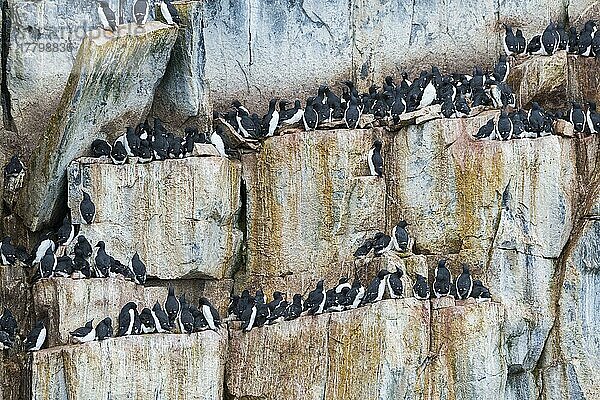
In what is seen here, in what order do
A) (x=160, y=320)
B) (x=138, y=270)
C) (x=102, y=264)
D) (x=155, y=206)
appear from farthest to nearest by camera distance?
1. (x=155, y=206)
2. (x=138, y=270)
3. (x=102, y=264)
4. (x=160, y=320)

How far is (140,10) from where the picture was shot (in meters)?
22.6

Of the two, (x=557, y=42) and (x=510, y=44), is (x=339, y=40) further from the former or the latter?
(x=557, y=42)

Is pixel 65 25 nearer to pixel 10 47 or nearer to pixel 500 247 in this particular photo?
pixel 10 47

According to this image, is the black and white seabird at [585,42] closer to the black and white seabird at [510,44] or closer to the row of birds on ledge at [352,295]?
the black and white seabird at [510,44]

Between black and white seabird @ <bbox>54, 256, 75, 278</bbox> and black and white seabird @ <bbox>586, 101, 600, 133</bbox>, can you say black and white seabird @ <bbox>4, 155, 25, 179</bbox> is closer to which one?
black and white seabird @ <bbox>54, 256, 75, 278</bbox>

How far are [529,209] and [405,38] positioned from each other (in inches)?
198

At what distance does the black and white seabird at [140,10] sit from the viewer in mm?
22438

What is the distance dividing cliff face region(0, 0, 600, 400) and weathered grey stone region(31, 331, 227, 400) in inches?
0.9

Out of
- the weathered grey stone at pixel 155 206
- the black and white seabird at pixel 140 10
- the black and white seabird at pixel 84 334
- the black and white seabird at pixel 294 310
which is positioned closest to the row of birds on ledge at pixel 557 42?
the weathered grey stone at pixel 155 206

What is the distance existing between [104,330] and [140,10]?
19.2 feet

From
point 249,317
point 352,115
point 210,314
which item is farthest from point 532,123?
point 210,314

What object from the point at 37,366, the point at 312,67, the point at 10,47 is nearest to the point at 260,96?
the point at 312,67

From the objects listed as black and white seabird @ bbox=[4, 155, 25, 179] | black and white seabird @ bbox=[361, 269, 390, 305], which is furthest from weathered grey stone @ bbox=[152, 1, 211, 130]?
black and white seabird @ bbox=[361, 269, 390, 305]

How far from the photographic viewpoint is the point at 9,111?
2261cm
